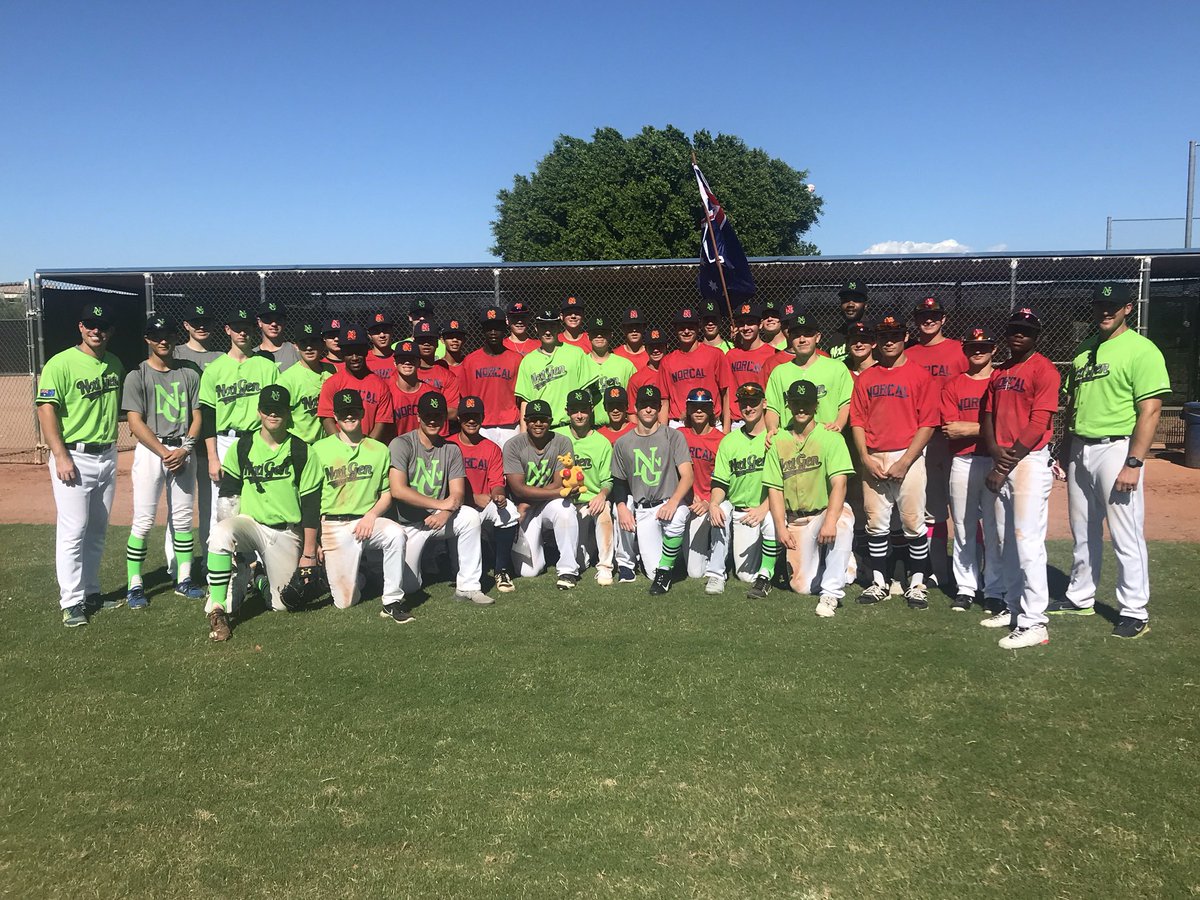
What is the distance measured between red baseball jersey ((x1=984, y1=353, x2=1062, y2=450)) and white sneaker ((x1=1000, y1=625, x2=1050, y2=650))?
1013 millimetres

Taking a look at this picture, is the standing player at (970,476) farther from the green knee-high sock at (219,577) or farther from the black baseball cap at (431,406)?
the green knee-high sock at (219,577)

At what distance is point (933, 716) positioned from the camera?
3.55 meters

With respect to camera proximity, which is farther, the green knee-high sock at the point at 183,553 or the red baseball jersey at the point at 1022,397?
the green knee-high sock at the point at 183,553

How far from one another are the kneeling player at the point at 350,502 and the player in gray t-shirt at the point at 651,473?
1.68 m

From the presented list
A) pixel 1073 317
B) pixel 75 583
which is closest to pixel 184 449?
pixel 75 583

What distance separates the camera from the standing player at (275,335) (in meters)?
5.95

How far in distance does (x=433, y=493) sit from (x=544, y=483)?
0.84 m

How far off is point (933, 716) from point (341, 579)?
3630 millimetres

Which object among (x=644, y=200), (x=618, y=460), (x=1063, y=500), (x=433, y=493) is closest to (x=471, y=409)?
(x=433, y=493)

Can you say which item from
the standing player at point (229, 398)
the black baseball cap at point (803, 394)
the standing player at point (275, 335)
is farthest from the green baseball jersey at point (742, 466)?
the standing player at point (275, 335)

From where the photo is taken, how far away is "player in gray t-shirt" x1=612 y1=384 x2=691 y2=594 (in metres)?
5.79

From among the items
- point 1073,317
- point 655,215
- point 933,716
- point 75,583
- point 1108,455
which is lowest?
point 933,716

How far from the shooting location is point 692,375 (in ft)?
20.8

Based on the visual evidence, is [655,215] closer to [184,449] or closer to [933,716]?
[184,449]
